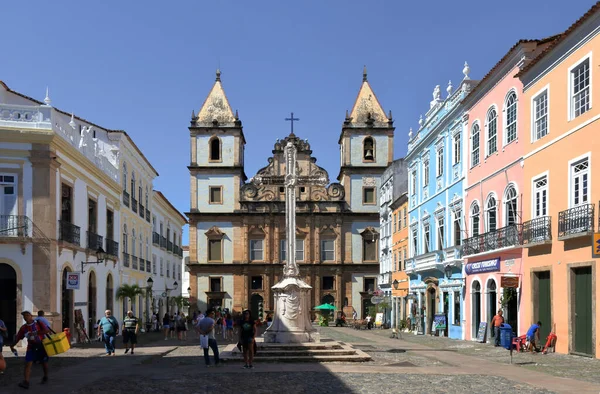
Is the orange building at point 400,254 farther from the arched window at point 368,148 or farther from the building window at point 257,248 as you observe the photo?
the building window at point 257,248

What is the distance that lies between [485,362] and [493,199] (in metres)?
8.66

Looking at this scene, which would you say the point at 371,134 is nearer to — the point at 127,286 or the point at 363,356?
the point at 127,286

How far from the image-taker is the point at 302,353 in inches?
736

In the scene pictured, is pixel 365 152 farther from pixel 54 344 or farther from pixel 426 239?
pixel 54 344

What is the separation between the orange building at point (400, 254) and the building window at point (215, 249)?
1660 centimetres

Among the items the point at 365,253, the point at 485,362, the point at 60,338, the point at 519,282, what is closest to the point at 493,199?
the point at 519,282

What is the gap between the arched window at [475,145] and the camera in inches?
1107

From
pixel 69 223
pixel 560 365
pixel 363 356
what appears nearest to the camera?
pixel 560 365

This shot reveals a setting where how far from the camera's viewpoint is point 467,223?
28.9 m

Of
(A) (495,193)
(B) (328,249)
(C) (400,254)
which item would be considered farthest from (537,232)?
(B) (328,249)

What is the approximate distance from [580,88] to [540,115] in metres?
2.71

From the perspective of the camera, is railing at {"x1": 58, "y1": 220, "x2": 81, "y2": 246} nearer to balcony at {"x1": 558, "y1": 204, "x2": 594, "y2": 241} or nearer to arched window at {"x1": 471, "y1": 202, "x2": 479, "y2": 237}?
arched window at {"x1": 471, "y1": 202, "x2": 479, "y2": 237}

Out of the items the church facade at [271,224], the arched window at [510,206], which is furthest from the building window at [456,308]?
the church facade at [271,224]

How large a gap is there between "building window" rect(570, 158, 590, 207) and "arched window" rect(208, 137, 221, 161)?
41.5 metres
